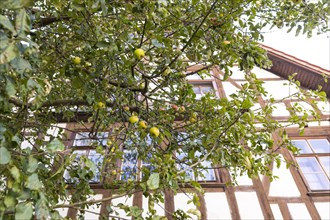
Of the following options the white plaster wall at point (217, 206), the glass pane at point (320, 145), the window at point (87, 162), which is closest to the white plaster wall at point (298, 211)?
the white plaster wall at point (217, 206)

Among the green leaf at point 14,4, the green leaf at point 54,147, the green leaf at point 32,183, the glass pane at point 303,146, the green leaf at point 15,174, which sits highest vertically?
the glass pane at point 303,146

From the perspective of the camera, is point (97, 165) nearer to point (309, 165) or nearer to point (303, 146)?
point (309, 165)

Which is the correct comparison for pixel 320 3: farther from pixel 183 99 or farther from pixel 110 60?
pixel 110 60

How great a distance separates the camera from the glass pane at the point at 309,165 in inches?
167

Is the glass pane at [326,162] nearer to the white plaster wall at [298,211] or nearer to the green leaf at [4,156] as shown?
the white plaster wall at [298,211]

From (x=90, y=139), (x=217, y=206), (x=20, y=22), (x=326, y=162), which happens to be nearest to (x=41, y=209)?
(x=20, y=22)

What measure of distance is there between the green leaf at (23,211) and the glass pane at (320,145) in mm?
5153

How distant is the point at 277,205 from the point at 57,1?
4.00 metres

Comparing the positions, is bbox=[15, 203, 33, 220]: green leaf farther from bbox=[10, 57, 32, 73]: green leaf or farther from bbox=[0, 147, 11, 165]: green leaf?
bbox=[10, 57, 32, 73]: green leaf

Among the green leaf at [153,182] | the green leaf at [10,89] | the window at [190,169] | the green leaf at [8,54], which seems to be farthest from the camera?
the window at [190,169]

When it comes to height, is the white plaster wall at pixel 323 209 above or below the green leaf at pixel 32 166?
above

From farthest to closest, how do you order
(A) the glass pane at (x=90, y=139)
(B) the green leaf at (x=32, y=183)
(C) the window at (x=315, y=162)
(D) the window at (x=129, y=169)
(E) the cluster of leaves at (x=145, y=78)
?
(C) the window at (x=315, y=162) < (D) the window at (x=129, y=169) < (A) the glass pane at (x=90, y=139) < (E) the cluster of leaves at (x=145, y=78) < (B) the green leaf at (x=32, y=183)

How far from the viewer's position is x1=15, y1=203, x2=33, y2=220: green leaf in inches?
32.6

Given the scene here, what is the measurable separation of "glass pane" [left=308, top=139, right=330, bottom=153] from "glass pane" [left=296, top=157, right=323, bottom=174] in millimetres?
319
